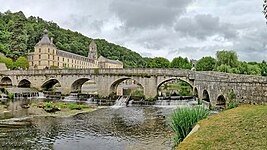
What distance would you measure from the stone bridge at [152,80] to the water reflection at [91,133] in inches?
219

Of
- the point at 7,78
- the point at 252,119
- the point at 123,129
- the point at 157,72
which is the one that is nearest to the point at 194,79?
the point at 157,72

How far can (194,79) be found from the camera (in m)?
36.4

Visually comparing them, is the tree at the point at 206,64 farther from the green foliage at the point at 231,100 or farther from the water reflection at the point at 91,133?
the green foliage at the point at 231,100

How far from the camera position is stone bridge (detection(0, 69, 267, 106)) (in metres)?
17.7

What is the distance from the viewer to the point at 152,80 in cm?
3953

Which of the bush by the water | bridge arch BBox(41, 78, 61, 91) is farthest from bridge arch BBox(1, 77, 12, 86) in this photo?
the bush by the water

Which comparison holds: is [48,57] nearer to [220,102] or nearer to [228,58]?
[228,58]

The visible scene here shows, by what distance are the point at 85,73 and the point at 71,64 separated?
58291 mm

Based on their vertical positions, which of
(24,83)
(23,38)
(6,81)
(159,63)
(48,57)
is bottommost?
(24,83)

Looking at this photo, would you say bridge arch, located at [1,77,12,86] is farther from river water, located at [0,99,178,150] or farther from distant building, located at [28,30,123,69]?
river water, located at [0,99,178,150]

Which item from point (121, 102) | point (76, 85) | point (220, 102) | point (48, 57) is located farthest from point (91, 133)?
point (48, 57)

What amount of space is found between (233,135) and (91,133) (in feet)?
39.2

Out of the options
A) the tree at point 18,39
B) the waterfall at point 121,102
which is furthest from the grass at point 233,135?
the tree at point 18,39

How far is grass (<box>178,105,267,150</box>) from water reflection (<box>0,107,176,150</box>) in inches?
177
